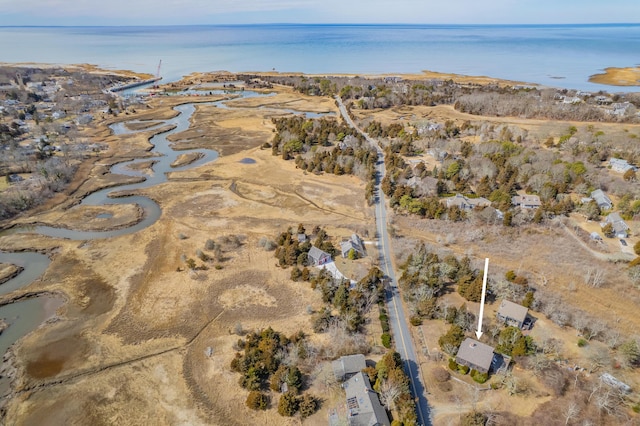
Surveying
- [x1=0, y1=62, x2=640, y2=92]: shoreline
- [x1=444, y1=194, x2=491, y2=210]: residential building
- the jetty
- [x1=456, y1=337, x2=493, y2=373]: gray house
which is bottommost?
[x1=456, y1=337, x2=493, y2=373]: gray house

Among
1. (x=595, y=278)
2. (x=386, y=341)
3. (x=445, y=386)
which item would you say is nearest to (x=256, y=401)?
(x=386, y=341)

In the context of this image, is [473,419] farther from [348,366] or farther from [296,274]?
[296,274]

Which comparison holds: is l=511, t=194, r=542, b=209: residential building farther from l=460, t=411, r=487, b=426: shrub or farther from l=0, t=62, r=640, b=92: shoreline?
l=0, t=62, r=640, b=92: shoreline

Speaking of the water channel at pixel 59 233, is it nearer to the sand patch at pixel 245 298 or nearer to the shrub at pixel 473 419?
the sand patch at pixel 245 298

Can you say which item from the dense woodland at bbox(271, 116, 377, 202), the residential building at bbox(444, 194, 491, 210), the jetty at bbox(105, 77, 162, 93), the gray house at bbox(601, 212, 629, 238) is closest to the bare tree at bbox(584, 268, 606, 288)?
the gray house at bbox(601, 212, 629, 238)

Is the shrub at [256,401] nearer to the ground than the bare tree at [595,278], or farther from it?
nearer to the ground

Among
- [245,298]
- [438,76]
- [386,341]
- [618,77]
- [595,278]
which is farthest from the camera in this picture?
[438,76]

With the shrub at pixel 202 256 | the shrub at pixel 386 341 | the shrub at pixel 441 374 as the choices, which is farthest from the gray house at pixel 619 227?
the shrub at pixel 202 256
